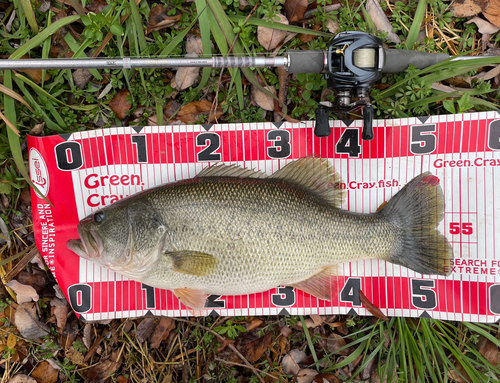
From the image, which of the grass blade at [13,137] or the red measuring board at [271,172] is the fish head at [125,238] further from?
the grass blade at [13,137]

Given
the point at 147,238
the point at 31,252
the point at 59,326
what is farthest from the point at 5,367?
the point at 147,238

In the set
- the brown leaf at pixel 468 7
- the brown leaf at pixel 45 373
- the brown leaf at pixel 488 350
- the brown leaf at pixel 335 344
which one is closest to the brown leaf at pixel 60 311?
the brown leaf at pixel 45 373

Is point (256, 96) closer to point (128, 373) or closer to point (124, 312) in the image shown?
point (124, 312)

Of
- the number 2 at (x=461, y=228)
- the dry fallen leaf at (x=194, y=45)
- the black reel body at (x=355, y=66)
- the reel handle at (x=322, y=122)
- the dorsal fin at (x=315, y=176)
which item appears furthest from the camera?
the dry fallen leaf at (x=194, y=45)

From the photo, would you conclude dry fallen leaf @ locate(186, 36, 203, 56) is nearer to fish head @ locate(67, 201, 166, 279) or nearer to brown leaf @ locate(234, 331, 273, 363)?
fish head @ locate(67, 201, 166, 279)

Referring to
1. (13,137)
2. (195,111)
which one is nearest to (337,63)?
(195,111)

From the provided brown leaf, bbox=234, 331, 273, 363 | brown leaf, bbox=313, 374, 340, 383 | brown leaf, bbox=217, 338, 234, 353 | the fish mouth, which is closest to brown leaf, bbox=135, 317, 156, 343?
brown leaf, bbox=217, 338, 234, 353
